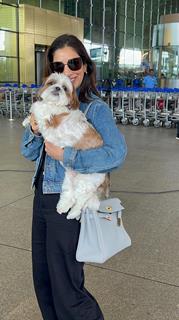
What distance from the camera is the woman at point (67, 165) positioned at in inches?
74.1

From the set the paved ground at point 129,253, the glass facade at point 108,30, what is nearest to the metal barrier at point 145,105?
the paved ground at point 129,253

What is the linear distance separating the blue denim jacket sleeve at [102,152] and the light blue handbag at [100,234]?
0.25m

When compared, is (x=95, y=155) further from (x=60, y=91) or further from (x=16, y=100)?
(x=16, y=100)

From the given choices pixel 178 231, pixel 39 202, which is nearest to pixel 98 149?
pixel 39 202

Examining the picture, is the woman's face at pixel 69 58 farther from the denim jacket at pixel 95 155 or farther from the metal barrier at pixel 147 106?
the metal barrier at pixel 147 106

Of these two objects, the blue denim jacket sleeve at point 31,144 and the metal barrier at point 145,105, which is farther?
the metal barrier at point 145,105

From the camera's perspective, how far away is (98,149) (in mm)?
1863

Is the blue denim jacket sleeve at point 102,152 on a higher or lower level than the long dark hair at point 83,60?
lower

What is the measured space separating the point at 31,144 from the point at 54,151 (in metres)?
0.26

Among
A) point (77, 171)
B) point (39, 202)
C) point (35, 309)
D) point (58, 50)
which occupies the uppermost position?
point (58, 50)

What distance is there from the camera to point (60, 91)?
185 cm

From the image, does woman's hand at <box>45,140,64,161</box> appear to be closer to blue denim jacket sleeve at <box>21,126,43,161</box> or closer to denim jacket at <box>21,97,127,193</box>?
denim jacket at <box>21,97,127,193</box>

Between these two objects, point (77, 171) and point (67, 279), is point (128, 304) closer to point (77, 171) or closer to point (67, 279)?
point (67, 279)

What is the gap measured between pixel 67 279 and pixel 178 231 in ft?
8.62
